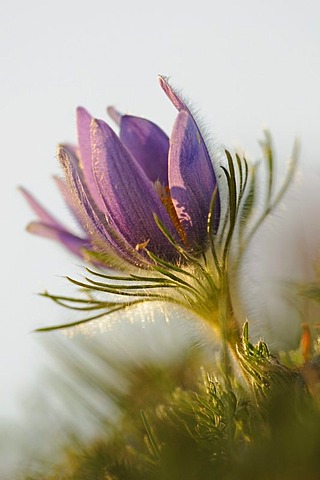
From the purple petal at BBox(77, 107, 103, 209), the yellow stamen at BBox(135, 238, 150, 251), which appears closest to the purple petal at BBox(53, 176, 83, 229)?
the purple petal at BBox(77, 107, 103, 209)

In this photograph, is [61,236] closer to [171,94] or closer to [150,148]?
[150,148]

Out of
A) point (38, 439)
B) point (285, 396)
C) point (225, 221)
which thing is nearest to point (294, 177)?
point (225, 221)

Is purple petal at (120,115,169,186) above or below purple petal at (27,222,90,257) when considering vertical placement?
above

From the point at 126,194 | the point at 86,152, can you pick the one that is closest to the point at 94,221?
the point at 126,194

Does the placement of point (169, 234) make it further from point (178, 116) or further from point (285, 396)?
point (285, 396)

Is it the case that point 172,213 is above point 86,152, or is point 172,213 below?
below

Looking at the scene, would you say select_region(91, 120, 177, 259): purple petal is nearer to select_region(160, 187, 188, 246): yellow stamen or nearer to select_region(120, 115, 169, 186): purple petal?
select_region(160, 187, 188, 246): yellow stamen
